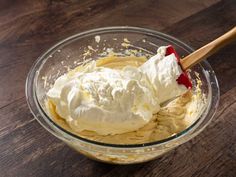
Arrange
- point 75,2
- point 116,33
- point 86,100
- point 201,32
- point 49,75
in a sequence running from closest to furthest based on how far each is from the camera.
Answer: point 86,100
point 49,75
point 116,33
point 201,32
point 75,2

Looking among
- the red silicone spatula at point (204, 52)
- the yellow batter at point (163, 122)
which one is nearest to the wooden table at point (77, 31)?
the yellow batter at point (163, 122)

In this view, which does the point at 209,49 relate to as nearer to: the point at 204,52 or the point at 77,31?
the point at 204,52

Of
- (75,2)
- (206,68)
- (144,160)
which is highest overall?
(75,2)

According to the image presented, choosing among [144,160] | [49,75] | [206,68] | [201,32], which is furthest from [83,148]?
[201,32]

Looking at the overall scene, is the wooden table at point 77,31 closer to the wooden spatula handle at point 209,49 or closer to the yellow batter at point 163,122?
the yellow batter at point 163,122

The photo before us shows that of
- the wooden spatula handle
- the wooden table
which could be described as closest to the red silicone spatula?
the wooden spatula handle

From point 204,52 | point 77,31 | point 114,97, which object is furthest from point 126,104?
point 77,31

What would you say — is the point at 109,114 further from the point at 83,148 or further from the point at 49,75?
the point at 49,75
